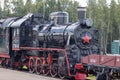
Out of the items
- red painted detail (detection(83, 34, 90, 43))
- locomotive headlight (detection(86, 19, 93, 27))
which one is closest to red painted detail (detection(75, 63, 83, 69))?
red painted detail (detection(83, 34, 90, 43))

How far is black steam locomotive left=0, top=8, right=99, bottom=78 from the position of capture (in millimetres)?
24125

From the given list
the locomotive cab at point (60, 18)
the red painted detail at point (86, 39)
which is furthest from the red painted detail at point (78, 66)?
the locomotive cab at point (60, 18)

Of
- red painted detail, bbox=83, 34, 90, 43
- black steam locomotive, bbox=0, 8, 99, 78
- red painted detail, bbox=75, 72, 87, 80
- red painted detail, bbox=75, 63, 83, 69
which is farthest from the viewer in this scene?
red painted detail, bbox=83, 34, 90, 43

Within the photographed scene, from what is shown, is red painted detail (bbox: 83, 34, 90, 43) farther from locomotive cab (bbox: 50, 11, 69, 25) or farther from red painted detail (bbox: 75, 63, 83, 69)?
locomotive cab (bbox: 50, 11, 69, 25)

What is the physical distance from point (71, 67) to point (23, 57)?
633cm

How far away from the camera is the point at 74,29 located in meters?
24.1

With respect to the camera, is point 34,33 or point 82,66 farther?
point 34,33

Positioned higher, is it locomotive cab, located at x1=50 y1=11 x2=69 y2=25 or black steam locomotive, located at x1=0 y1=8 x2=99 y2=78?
locomotive cab, located at x1=50 y1=11 x2=69 y2=25

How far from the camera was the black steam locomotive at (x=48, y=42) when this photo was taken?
24.1 meters

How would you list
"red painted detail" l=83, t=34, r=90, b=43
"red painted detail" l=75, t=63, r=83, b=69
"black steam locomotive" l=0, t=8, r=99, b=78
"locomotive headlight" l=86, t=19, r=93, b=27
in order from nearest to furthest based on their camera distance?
"red painted detail" l=75, t=63, r=83, b=69 → "black steam locomotive" l=0, t=8, r=99, b=78 → "locomotive headlight" l=86, t=19, r=93, b=27 → "red painted detail" l=83, t=34, r=90, b=43

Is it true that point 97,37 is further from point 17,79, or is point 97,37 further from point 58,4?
point 58,4

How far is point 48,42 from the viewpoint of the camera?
2672 centimetres

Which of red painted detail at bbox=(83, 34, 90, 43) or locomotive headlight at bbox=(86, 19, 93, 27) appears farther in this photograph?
red painted detail at bbox=(83, 34, 90, 43)

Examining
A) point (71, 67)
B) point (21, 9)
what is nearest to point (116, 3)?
point (21, 9)
